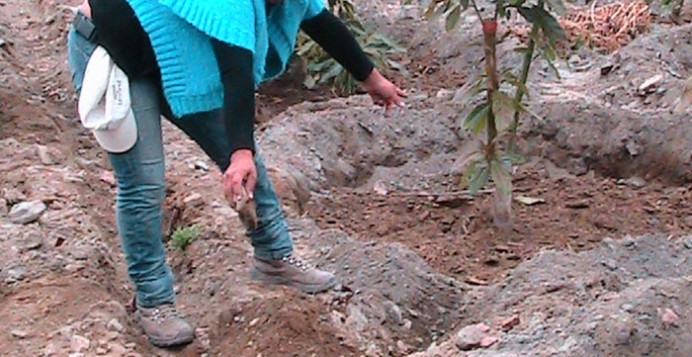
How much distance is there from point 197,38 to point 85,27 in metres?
0.34

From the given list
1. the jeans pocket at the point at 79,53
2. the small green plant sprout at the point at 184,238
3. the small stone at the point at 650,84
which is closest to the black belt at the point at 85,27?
the jeans pocket at the point at 79,53

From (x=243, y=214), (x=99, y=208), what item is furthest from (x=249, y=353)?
(x=99, y=208)

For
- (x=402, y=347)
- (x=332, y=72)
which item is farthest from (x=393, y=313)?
(x=332, y=72)

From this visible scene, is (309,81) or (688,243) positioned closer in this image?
(688,243)

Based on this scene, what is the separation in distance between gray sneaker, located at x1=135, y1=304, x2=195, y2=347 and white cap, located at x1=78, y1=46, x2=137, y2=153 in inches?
20.7

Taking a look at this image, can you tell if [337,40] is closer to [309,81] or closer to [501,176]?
[501,176]

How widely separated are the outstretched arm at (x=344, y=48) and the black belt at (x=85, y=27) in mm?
526

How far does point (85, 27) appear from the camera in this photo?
281 cm

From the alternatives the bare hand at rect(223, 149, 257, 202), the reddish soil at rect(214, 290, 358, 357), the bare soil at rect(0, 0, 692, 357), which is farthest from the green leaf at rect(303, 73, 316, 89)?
the bare hand at rect(223, 149, 257, 202)

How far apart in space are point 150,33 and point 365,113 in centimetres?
249

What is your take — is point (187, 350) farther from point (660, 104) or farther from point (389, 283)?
point (660, 104)

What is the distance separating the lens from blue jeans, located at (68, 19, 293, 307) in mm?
2850

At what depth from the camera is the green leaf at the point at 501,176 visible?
3.71 m

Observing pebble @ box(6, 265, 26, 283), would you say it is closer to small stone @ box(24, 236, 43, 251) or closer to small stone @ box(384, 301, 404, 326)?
small stone @ box(24, 236, 43, 251)
